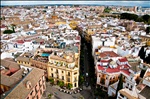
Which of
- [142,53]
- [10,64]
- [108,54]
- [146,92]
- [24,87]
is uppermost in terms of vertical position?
[108,54]

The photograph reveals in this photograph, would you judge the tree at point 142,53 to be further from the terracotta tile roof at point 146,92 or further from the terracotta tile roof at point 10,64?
the terracotta tile roof at point 10,64

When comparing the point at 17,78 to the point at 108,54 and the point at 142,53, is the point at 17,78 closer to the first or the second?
the point at 108,54

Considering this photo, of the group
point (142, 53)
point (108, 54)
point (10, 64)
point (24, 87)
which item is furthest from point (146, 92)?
point (10, 64)

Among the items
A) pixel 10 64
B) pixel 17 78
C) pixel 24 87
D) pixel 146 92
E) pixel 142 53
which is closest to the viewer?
pixel 146 92

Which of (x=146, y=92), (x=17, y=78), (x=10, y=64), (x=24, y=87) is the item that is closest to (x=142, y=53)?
(x=146, y=92)

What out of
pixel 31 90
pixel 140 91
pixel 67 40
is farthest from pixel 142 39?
pixel 31 90

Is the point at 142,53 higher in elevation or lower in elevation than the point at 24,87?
higher

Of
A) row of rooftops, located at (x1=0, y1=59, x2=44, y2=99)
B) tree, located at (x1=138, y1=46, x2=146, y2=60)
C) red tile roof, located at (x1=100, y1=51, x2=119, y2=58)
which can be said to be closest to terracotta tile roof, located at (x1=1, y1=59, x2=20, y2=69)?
row of rooftops, located at (x1=0, y1=59, x2=44, y2=99)

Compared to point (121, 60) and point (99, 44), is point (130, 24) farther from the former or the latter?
point (121, 60)

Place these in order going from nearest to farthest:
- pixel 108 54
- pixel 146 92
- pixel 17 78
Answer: pixel 146 92
pixel 17 78
pixel 108 54

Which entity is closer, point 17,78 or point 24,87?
point 24,87

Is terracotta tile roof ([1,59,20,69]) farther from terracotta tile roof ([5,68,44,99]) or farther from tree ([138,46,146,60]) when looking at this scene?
tree ([138,46,146,60])

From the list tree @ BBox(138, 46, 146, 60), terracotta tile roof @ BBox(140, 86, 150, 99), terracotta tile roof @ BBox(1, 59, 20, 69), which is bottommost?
terracotta tile roof @ BBox(140, 86, 150, 99)
